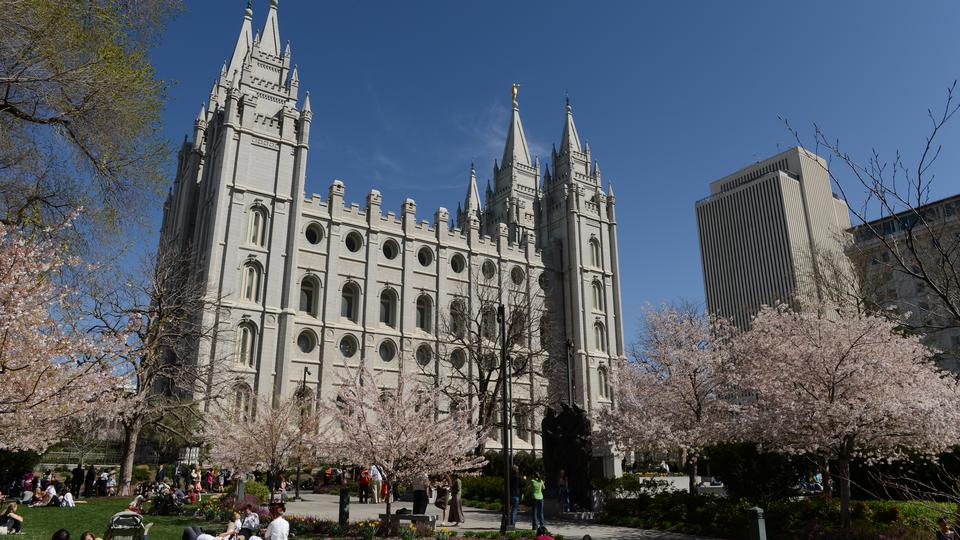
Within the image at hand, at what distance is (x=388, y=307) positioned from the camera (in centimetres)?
4231

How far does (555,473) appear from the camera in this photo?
66.6 ft

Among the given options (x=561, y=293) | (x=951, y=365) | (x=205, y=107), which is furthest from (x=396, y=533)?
(x=951, y=365)

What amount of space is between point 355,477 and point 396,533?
1807cm

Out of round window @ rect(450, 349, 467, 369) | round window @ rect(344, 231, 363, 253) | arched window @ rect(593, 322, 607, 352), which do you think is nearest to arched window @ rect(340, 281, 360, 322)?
round window @ rect(344, 231, 363, 253)

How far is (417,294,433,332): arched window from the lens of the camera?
142 ft

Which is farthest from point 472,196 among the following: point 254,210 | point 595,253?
point 254,210

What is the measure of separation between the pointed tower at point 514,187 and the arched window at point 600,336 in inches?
395

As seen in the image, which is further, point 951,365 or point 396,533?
point 951,365

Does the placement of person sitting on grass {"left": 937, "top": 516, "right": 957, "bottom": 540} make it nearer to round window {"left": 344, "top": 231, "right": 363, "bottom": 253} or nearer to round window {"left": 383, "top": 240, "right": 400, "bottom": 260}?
round window {"left": 344, "top": 231, "right": 363, "bottom": 253}

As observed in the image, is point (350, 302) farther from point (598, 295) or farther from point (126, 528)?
point (126, 528)

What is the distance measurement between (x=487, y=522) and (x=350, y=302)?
25.5 m

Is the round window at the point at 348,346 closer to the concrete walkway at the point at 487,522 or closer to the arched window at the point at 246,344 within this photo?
the arched window at the point at 246,344

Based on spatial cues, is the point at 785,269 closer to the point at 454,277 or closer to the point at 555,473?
the point at 454,277

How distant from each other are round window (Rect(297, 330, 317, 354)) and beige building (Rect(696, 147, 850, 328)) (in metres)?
65.7
